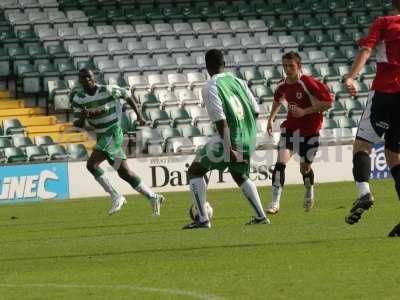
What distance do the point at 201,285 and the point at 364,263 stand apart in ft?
4.94

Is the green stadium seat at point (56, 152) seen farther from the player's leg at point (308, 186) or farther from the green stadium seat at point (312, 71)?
the player's leg at point (308, 186)

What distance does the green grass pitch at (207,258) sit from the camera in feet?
26.6

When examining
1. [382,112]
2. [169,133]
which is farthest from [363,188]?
[169,133]

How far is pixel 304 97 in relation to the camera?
16312mm

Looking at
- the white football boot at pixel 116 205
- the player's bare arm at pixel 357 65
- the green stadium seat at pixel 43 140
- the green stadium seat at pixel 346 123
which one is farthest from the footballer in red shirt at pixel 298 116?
the green stadium seat at pixel 346 123

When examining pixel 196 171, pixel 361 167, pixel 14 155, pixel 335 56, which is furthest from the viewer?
pixel 335 56

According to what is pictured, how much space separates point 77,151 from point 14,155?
1.39m

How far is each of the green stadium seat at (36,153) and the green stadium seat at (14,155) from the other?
0.40ft

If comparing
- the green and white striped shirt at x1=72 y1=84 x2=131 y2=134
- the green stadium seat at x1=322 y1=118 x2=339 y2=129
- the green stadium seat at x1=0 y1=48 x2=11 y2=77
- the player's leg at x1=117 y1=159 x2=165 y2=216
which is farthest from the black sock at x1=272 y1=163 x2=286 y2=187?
the green stadium seat at x1=0 y1=48 x2=11 y2=77

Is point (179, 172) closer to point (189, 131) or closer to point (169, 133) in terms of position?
point (169, 133)

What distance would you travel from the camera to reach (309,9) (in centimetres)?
3478

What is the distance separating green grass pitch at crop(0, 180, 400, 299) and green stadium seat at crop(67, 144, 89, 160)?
900cm

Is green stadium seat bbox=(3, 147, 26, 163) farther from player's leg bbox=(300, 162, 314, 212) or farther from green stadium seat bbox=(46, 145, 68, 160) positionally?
player's leg bbox=(300, 162, 314, 212)


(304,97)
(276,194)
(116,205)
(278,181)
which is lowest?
(116,205)
